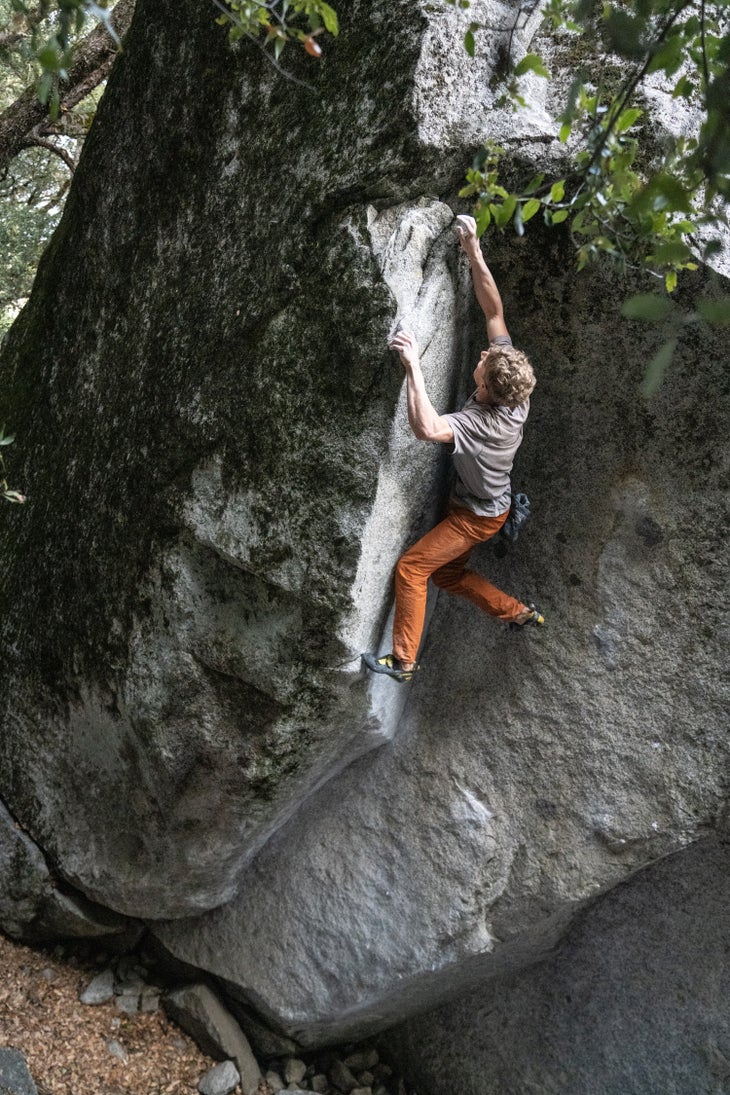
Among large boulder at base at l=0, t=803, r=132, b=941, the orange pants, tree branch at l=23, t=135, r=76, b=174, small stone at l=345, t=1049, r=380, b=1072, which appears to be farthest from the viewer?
tree branch at l=23, t=135, r=76, b=174

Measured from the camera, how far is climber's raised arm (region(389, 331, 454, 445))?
13.0ft

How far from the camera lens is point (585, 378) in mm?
4500

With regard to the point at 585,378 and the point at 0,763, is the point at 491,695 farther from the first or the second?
the point at 0,763

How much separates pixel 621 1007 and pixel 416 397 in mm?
3473

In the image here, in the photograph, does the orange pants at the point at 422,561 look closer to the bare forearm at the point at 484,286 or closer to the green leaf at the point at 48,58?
the bare forearm at the point at 484,286

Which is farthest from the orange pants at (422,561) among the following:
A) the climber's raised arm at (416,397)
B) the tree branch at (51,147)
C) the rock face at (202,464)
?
the tree branch at (51,147)

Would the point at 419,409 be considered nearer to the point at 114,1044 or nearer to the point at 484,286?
the point at 484,286

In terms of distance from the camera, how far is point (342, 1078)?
5816 mm

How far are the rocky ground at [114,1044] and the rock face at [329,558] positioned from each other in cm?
36

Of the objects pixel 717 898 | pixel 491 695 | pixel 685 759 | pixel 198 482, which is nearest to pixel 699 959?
pixel 717 898

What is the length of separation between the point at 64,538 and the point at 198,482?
1097 millimetres

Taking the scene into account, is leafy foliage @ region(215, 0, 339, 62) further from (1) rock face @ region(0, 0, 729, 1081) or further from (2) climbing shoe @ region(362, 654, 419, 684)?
(2) climbing shoe @ region(362, 654, 419, 684)

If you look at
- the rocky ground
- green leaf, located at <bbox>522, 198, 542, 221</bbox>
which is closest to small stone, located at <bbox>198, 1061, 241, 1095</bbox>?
the rocky ground

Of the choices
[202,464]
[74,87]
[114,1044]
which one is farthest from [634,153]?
[74,87]
